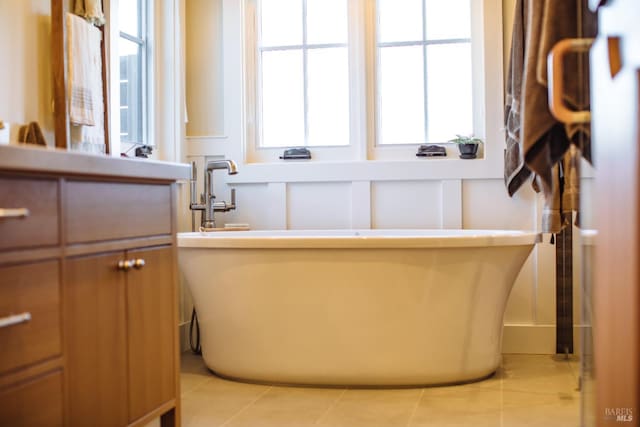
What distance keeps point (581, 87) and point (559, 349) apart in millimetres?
2696

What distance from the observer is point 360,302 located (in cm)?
273

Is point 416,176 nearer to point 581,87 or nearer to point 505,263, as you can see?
point 505,263

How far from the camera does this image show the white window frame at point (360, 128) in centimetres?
359

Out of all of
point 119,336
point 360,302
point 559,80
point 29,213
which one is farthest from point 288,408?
point 559,80

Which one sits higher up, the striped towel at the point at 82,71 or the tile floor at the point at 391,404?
the striped towel at the point at 82,71

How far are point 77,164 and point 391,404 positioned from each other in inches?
60.9

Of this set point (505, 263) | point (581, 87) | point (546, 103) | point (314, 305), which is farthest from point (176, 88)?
point (581, 87)

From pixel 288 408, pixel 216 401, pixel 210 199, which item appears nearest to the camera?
pixel 288 408

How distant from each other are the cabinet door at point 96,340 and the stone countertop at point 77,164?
0.21m

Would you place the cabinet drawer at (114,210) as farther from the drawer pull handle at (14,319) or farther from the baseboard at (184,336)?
the baseboard at (184,336)

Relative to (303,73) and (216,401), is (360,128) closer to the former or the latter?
(303,73)

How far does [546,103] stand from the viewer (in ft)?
5.22

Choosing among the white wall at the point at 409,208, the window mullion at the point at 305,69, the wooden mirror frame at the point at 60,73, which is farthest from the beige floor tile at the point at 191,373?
the window mullion at the point at 305,69

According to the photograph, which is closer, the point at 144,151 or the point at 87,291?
the point at 87,291
